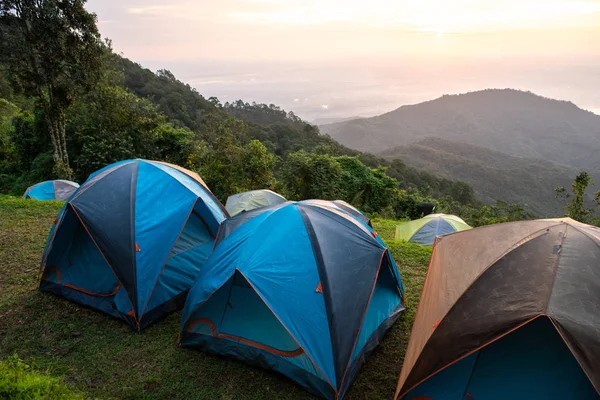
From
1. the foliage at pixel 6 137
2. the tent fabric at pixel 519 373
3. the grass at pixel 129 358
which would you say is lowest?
the grass at pixel 129 358

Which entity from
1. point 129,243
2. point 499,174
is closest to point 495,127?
point 499,174

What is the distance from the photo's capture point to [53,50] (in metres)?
12.2

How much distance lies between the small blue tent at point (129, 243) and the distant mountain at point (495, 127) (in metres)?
113

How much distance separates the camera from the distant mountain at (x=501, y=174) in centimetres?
6531

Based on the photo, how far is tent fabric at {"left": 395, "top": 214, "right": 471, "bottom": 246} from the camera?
931 cm

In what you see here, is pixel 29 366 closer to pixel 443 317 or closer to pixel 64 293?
pixel 64 293

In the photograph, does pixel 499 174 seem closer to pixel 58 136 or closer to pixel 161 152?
pixel 161 152

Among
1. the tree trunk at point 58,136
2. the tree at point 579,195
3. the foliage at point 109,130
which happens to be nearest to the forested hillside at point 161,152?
the foliage at point 109,130

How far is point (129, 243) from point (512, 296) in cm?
471

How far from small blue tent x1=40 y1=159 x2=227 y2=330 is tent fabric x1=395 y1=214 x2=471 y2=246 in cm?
595

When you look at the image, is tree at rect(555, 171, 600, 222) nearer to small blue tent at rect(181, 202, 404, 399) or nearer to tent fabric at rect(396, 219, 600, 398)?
tent fabric at rect(396, 219, 600, 398)

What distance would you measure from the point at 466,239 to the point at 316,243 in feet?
6.03

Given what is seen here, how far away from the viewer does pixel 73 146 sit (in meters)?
16.6

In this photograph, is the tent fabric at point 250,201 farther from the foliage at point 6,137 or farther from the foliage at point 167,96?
the foliage at point 167,96
